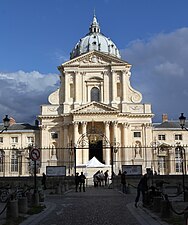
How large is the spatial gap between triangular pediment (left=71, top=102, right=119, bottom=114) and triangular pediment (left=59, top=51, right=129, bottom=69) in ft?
28.5

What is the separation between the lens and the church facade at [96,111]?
230ft

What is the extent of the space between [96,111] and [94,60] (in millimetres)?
10651

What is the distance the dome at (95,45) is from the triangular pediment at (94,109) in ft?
58.0

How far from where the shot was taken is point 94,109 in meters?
69.9

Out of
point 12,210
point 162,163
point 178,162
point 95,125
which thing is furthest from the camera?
point 178,162

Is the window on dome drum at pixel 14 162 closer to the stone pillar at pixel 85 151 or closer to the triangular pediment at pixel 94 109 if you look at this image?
the stone pillar at pixel 85 151

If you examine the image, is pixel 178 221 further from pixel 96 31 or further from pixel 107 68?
pixel 96 31

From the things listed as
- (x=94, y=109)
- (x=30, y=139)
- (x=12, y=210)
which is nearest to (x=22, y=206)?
(x=12, y=210)

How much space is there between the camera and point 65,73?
74438 mm

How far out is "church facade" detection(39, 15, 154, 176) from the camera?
70.0 metres

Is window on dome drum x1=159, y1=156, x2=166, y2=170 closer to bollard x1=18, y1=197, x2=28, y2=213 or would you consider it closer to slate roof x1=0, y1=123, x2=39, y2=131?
slate roof x1=0, y1=123, x2=39, y2=131

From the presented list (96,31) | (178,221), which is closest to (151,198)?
(178,221)

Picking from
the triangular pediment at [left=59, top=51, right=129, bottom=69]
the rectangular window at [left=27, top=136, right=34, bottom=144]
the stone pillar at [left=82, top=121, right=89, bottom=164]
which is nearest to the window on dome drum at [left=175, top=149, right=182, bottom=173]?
the stone pillar at [left=82, top=121, right=89, bottom=164]

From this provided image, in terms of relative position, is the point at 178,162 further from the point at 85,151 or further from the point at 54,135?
the point at 54,135
